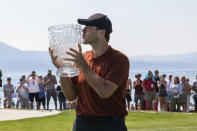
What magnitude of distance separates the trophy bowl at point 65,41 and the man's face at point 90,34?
158 mm

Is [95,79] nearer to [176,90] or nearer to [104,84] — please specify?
[104,84]

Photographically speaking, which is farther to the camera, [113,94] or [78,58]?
[113,94]

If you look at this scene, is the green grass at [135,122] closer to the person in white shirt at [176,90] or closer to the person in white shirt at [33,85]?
the person in white shirt at [176,90]

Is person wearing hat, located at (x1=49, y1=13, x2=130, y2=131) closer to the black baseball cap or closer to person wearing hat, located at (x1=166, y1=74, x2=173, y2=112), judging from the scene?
the black baseball cap

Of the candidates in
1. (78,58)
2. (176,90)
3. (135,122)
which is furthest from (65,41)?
(176,90)

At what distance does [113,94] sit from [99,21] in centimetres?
67

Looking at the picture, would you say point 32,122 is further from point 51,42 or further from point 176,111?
point 51,42

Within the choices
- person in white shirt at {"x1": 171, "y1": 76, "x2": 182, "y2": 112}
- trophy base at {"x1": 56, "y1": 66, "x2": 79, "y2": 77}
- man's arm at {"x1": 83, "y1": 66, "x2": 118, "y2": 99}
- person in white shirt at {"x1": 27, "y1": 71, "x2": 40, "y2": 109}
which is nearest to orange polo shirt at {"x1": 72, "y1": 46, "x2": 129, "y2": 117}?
man's arm at {"x1": 83, "y1": 66, "x2": 118, "y2": 99}

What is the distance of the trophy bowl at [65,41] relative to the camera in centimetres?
412

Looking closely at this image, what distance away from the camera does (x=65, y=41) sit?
13.5 ft

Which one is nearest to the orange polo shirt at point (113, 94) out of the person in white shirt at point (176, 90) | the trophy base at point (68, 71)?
the trophy base at point (68, 71)

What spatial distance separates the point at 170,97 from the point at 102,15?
54.3 feet

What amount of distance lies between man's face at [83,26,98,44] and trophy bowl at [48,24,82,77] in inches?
6.2

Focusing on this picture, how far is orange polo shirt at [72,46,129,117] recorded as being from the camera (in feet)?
14.5
